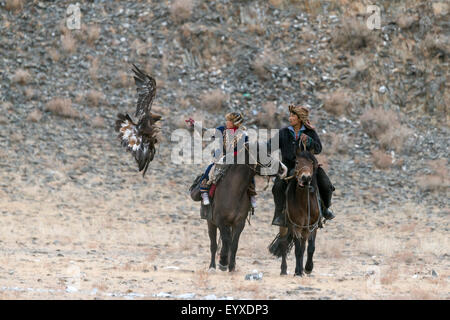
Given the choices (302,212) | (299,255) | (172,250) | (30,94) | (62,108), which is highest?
(30,94)

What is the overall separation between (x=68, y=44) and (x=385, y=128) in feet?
33.6

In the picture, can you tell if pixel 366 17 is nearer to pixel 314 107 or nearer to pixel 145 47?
pixel 314 107

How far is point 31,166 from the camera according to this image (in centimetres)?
2025

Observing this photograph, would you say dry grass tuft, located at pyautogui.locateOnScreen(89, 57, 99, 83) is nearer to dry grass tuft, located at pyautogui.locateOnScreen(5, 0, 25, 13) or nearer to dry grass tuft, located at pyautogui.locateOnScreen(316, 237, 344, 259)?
dry grass tuft, located at pyautogui.locateOnScreen(5, 0, 25, 13)

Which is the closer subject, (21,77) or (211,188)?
(211,188)

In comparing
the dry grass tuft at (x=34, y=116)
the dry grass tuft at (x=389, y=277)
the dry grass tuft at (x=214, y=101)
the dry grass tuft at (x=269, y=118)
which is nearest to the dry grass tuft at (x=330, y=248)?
the dry grass tuft at (x=389, y=277)

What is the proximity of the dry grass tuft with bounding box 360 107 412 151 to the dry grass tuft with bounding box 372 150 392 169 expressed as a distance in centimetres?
50

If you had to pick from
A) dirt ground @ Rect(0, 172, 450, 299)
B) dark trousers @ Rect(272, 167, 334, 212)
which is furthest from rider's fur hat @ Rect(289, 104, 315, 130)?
dirt ground @ Rect(0, 172, 450, 299)

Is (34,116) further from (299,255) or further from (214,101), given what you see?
(299,255)

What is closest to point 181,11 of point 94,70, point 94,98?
point 94,70

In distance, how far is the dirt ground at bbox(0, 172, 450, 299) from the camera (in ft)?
32.1

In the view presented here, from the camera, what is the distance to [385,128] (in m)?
23.0

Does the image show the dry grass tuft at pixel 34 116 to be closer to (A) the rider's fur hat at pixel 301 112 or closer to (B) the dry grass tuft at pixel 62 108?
(B) the dry grass tuft at pixel 62 108

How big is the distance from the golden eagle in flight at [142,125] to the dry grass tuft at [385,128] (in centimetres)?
1190
